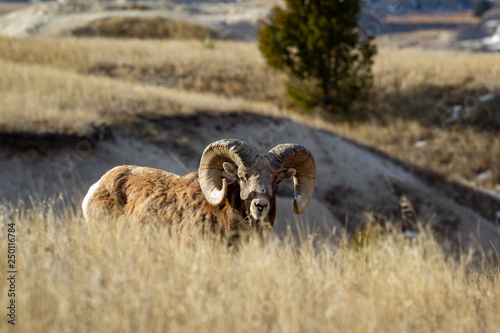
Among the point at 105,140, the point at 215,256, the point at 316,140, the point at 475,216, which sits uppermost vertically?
the point at 215,256

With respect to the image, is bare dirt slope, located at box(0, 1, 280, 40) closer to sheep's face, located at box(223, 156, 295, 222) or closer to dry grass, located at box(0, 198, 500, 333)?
sheep's face, located at box(223, 156, 295, 222)

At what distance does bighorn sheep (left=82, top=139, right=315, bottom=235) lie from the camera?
23.2 ft

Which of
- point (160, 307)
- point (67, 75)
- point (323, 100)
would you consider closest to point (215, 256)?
point (160, 307)

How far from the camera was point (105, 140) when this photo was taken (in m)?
16.7

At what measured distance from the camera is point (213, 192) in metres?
7.16

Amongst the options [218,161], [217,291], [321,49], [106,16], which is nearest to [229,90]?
[321,49]

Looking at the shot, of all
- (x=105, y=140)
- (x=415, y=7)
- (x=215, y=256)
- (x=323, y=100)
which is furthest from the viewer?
(x=415, y=7)

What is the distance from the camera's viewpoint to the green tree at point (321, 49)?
86.2ft

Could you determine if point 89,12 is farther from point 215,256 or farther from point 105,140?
point 215,256

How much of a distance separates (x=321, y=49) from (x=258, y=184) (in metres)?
20.9

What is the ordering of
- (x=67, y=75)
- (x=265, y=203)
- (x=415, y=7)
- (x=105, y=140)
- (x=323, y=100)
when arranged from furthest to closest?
(x=415, y=7) → (x=323, y=100) → (x=67, y=75) → (x=105, y=140) → (x=265, y=203)

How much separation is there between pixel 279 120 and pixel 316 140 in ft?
5.79

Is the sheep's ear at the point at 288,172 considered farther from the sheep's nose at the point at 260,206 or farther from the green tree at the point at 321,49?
the green tree at the point at 321,49

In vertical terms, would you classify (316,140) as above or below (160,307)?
below
